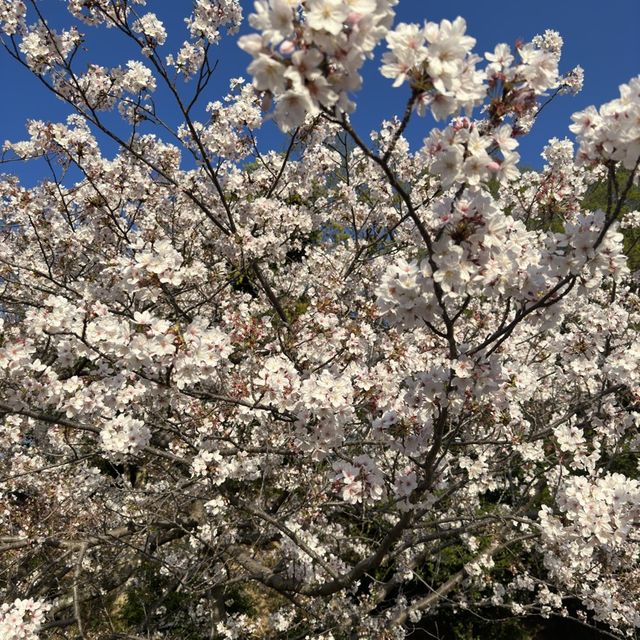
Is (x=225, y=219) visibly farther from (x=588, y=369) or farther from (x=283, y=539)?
(x=588, y=369)

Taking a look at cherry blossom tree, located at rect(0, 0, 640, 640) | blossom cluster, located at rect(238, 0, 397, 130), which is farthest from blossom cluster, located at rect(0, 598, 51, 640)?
blossom cluster, located at rect(238, 0, 397, 130)

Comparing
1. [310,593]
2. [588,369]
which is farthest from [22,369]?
[588,369]

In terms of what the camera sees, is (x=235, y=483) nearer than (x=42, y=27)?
No

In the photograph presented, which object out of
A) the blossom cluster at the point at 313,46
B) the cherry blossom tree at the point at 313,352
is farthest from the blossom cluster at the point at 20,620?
the blossom cluster at the point at 313,46

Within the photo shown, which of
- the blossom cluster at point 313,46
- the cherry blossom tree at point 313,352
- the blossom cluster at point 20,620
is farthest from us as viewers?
the blossom cluster at point 20,620

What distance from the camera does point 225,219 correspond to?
707 cm

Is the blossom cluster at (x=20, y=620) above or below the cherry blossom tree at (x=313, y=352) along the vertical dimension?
below

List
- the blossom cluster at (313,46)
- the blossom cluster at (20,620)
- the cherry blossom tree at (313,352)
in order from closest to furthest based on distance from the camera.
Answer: the blossom cluster at (313,46), the cherry blossom tree at (313,352), the blossom cluster at (20,620)

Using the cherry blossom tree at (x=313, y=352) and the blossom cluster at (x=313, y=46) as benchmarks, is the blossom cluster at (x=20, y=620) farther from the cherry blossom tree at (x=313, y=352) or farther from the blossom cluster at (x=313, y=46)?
the blossom cluster at (x=313, y=46)

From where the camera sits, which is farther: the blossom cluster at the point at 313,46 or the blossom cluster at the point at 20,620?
the blossom cluster at the point at 20,620

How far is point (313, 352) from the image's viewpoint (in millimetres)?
4648

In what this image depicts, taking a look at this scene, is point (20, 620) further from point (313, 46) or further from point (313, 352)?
point (313, 46)

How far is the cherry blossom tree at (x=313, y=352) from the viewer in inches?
80.1

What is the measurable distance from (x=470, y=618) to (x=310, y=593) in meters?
4.22
